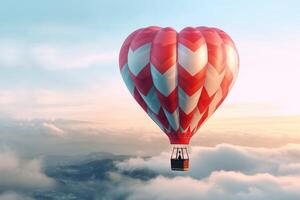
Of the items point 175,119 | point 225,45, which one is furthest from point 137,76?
point 225,45

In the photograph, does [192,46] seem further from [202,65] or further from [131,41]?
[131,41]

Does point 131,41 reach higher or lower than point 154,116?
higher

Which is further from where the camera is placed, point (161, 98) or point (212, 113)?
point (212, 113)
